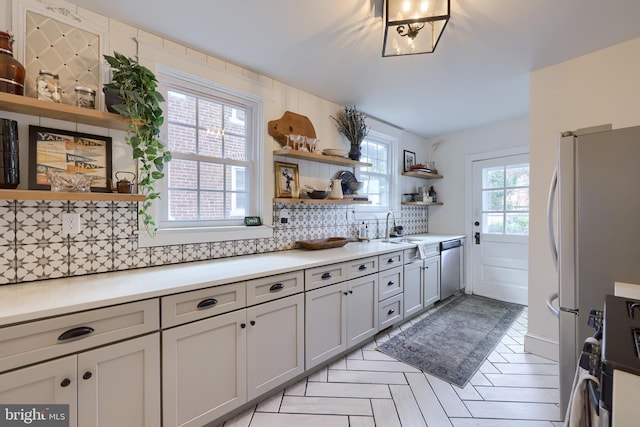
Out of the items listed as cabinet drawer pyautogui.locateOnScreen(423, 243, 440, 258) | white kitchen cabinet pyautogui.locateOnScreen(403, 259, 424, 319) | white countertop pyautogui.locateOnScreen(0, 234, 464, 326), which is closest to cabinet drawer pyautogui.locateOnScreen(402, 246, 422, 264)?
white kitchen cabinet pyautogui.locateOnScreen(403, 259, 424, 319)

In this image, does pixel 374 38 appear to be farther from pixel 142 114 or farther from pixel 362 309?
pixel 362 309

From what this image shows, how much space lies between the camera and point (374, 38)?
192 centimetres

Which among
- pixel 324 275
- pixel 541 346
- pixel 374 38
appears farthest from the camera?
pixel 541 346

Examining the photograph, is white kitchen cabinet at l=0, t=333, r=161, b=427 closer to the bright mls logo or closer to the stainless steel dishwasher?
the bright mls logo

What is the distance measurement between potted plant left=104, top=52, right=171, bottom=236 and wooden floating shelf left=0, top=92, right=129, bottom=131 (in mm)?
68

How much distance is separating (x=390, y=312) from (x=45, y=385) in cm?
247

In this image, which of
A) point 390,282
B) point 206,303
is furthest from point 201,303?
point 390,282

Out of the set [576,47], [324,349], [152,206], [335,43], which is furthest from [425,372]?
[576,47]

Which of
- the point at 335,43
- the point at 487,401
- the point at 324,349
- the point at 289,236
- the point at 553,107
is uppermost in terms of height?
the point at 335,43

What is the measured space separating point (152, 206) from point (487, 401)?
8.54ft

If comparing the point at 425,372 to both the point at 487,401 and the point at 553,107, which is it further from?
the point at 553,107

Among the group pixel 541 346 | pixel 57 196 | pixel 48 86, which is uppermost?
pixel 48 86

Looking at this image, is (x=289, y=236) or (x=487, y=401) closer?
(x=487, y=401)

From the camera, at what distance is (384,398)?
6.12ft
